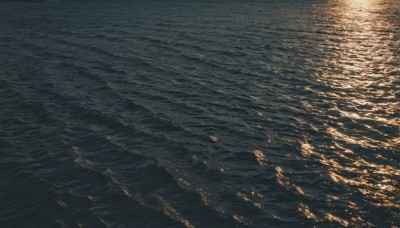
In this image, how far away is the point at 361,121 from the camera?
26.2 meters

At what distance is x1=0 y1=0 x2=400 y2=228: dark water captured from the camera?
675 inches

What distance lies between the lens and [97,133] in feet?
80.7

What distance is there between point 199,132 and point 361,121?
10017 mm

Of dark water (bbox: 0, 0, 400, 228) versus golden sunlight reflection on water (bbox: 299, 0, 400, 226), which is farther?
golden sunlight reflection on water (bbox: 299, 0, 400, 226)

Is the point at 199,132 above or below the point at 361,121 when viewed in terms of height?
below

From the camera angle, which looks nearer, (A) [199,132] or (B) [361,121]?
(A) [199,132]

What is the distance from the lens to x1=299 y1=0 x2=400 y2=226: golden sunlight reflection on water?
744 inches

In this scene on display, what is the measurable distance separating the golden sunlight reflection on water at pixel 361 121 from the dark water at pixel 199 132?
0.34 ft

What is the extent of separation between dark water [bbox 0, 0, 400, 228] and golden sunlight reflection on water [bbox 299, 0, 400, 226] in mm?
105

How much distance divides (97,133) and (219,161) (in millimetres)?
7727

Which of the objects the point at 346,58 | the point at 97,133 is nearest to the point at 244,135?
the point at 97,133

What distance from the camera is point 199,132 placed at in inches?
980

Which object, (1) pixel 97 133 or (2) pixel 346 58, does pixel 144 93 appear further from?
A: (2) pixel 346 58

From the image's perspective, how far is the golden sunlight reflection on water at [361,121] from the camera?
62.0 feet
